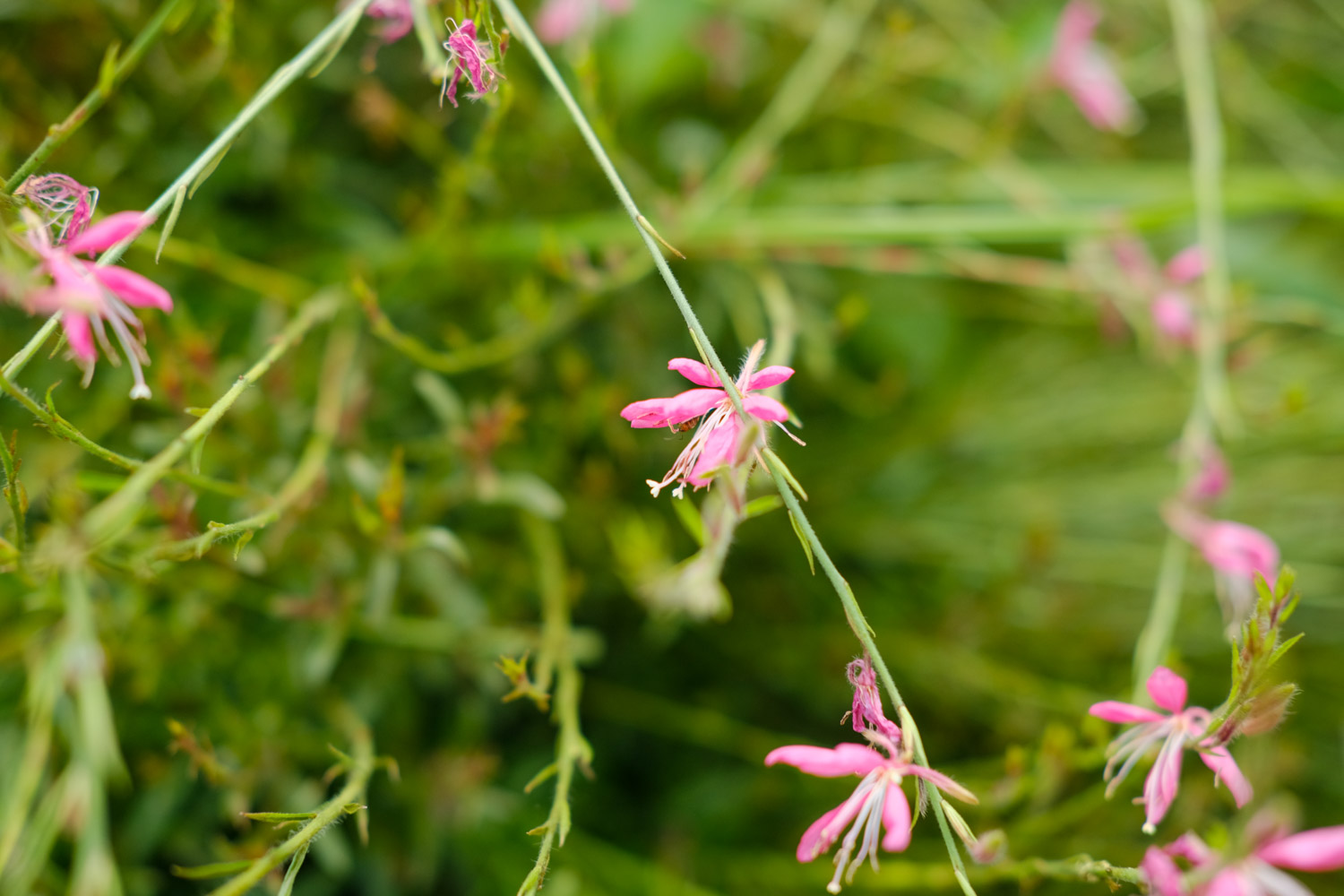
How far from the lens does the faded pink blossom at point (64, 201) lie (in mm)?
324

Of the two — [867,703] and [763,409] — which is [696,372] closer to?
[763,409]

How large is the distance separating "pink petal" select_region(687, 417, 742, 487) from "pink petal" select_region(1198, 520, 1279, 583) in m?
0.37

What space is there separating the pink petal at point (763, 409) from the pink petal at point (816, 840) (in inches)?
5.4

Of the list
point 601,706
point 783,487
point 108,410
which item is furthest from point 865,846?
point 108,410

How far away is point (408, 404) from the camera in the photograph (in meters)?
0.67

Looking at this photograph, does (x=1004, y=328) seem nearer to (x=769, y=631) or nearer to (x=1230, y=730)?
(x=769, y=631)

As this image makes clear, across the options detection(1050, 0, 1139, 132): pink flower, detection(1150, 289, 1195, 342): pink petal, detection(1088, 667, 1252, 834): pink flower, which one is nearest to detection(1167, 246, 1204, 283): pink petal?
detection(1150, 289, 1195, 342): pink petal

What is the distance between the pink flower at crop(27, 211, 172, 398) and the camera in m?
0.27

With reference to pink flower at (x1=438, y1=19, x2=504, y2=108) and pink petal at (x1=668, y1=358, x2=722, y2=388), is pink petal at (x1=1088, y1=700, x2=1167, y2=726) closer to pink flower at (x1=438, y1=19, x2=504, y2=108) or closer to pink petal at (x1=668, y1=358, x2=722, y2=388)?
pink petal at (x1=668, y1=358, x2=722, y2=388)

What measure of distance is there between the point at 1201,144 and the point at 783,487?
49 cm

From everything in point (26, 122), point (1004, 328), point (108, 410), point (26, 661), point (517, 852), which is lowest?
point (517, 852)

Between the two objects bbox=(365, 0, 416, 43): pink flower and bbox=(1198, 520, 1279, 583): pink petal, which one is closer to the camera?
bbox=(365, 0, 416, 43): pink flower

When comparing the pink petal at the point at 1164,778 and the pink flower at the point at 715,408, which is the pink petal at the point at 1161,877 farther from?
the pink flower at the point at 715,408

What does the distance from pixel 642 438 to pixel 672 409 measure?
39 cm
